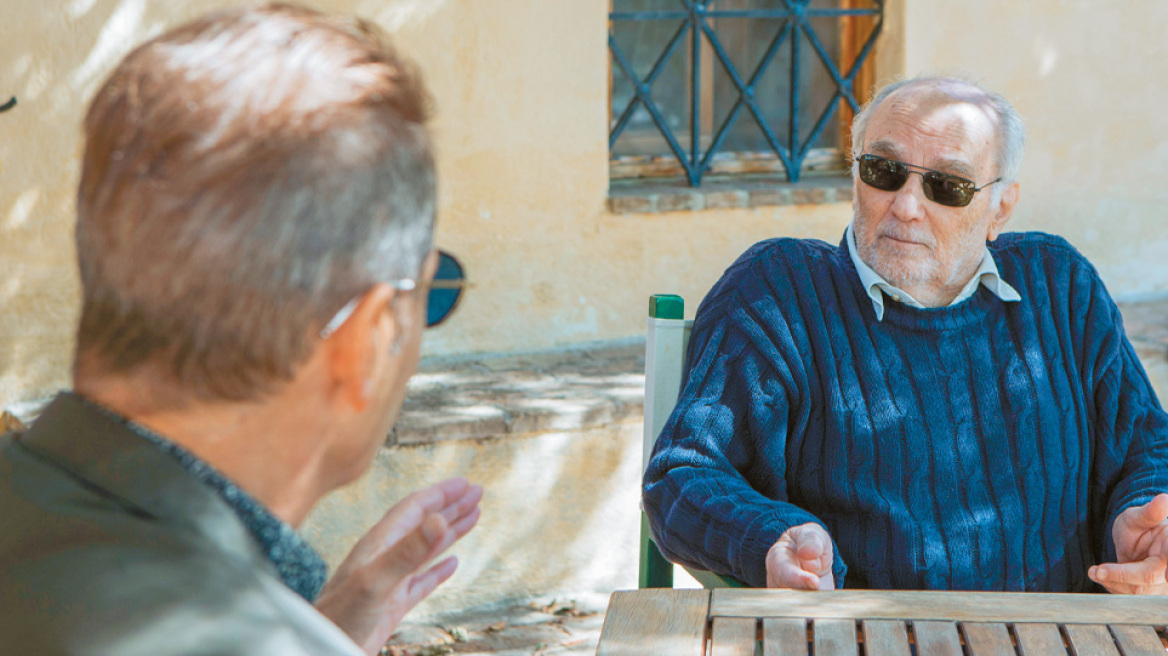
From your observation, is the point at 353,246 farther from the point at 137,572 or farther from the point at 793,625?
the point at 793,625

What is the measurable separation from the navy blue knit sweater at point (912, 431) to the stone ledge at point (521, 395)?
1315 mm

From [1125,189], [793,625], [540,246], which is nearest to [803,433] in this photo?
[793,625]

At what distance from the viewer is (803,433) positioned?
230cm

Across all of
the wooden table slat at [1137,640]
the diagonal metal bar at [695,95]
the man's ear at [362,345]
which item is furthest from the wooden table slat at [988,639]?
the diagonal metal bar at [695,95]

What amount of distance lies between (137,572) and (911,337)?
1.81 meters

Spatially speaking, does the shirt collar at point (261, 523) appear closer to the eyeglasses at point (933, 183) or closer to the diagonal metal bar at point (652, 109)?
the eyeglasses at point (933, 183)

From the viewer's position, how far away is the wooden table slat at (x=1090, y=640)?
157cm

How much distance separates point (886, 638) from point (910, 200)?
1.08m

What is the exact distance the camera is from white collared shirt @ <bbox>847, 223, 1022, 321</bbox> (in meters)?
2.37

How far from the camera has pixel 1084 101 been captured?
500 cm

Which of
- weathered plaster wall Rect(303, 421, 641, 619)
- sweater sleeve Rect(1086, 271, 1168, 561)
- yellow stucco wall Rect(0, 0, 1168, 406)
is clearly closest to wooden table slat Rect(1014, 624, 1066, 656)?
sweater sleeve Rect(1086, 271, 1168, 561)

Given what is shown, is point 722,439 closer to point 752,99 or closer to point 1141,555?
point 1141,555

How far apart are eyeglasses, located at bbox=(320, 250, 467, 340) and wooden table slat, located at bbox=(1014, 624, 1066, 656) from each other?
87cm

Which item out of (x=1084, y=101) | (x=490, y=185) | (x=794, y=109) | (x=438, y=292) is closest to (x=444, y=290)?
(x=438, y=292)
